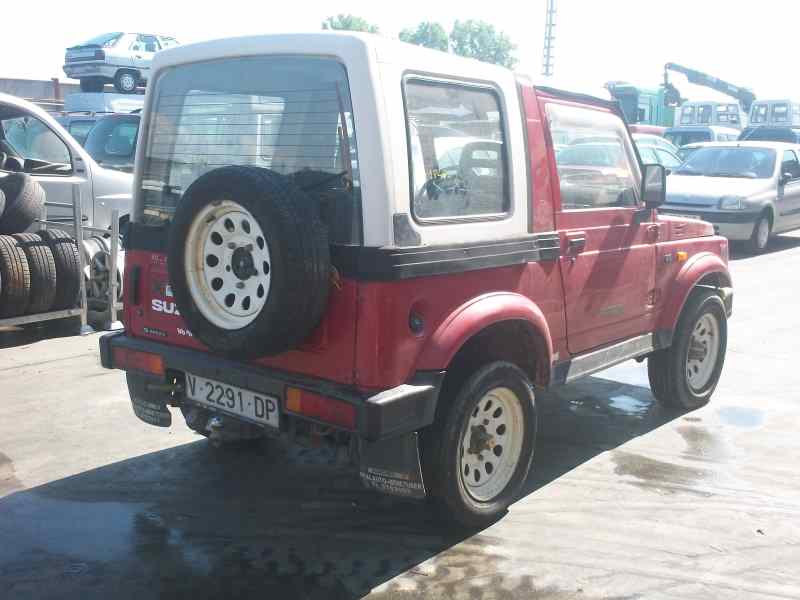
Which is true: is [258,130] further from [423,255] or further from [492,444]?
[492,444]

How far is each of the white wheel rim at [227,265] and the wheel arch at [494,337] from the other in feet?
2.41

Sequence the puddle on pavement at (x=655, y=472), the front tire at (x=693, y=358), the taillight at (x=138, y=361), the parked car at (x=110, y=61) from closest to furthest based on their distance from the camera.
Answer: the taillight at (x=138, y=361) < the puddle on pavement at (x=655, y=472) < the front tire at (x=693, y=358) < the parked car at (x=110, y=61)

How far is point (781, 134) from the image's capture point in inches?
896

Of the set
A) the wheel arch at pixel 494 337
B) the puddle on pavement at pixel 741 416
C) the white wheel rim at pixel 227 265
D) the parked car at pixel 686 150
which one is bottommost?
the puddle on pavement at pixel 741 416

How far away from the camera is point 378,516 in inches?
156

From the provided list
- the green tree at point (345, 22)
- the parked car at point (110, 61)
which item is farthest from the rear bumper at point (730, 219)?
the green tree at point (345, 22)

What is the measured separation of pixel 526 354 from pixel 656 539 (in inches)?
40.6

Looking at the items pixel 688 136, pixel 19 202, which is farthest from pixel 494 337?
pixel 688 136

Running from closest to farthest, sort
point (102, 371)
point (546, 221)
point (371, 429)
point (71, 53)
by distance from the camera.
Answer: point (371, 429), point (546, 221), point (102, 371), point (71, 53)

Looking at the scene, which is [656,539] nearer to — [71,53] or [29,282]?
[29,282]

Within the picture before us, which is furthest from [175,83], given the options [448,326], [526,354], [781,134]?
[781,134]

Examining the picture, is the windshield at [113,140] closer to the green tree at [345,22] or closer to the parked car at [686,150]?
the parked car at [686,150]

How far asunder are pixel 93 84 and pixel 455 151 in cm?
2105

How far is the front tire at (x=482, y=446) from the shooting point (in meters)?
3.53
